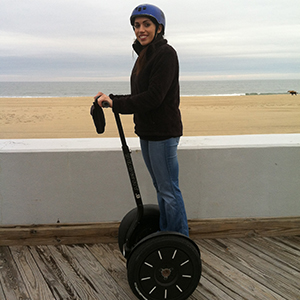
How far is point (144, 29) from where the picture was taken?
60.0 inches

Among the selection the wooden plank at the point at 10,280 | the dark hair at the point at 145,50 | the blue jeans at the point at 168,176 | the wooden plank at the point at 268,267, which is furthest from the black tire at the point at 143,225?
the dark hair at the point at 145,50

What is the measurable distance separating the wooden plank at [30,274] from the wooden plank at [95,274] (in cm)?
22

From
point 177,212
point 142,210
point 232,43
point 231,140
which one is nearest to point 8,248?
point 142,210

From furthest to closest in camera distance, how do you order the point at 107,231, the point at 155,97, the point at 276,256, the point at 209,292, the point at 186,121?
the point at 186,121, the point at 107,231, the point at 276,256, the point at 209,292, the point at 155,97

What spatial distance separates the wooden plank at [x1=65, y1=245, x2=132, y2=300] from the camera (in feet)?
5.69

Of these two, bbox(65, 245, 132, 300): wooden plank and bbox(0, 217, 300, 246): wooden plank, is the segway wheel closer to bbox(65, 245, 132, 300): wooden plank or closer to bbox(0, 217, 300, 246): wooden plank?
bbox(65, 245, 132, 300): wooden plank

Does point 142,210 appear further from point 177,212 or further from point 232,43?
point 232,43

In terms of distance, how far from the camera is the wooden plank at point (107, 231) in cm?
218

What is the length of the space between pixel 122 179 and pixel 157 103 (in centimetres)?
84

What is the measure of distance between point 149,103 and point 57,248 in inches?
50.9

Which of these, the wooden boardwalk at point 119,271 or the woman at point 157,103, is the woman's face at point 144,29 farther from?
the wooden boardwalk at point 119,271

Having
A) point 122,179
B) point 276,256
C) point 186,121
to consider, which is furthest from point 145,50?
point 186,121

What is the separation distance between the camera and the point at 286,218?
7.61 ft

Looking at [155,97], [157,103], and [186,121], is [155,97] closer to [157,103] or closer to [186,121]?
[157,103]
